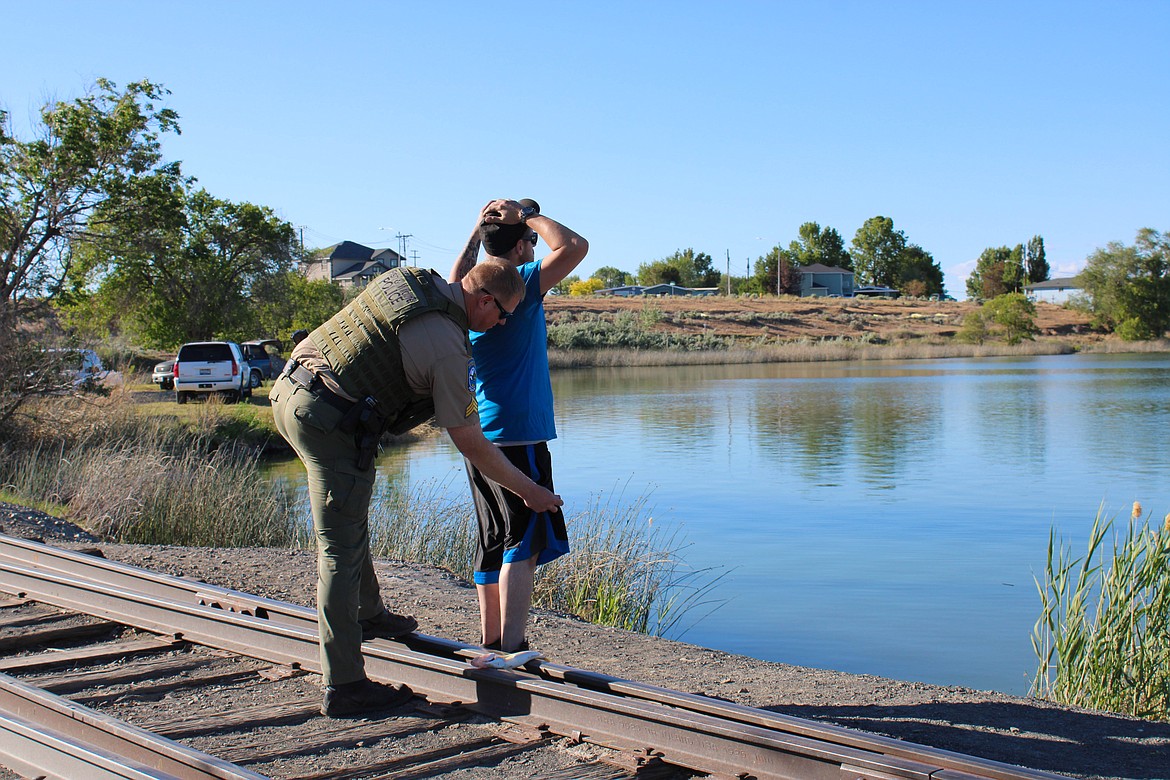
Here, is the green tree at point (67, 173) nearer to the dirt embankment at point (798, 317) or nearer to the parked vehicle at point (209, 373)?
the parked vehicle at point (209, 373)

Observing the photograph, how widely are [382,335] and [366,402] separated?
11.0 inches

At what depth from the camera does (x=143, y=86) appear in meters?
28.5

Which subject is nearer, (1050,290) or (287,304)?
(287,304)

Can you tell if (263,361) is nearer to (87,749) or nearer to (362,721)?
(362,721)

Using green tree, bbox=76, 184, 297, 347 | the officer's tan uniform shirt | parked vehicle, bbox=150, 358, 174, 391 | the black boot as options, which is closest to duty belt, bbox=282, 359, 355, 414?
the officer's tan uniform shirt

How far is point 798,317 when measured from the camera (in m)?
89.5

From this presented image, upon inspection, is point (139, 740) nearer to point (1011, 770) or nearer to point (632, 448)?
point (1011, 770)

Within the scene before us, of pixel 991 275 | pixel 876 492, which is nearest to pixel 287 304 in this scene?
pixel 876 492

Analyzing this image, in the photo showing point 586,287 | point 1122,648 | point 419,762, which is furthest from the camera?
point 586,287

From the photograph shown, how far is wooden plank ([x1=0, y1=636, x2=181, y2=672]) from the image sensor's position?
5383 mm

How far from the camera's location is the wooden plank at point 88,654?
5.38 metres

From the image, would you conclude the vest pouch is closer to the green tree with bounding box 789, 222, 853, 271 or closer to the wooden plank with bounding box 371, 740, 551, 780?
the wooden plank with bounding box 371, 740, 551, 780

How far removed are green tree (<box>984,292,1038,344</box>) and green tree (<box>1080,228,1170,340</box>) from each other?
28.8 feet

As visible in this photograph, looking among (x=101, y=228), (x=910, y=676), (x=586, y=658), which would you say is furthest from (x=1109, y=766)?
(x=101, y=228)
